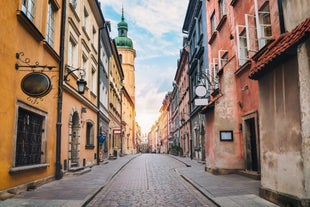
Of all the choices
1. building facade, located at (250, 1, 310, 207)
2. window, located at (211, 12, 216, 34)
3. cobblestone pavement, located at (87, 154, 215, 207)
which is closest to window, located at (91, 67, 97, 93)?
window, located at (211, 12, 216, 34)

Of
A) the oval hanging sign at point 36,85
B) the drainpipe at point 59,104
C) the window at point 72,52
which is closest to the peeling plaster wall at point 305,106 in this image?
the oval hanging sign at point 36,85

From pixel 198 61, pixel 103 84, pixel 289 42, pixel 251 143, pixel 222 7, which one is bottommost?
pixel 251 143

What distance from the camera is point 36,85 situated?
866cm

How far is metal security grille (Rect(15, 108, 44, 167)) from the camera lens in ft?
30.3

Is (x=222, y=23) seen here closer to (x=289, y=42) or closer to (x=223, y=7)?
(x=223, y=7)

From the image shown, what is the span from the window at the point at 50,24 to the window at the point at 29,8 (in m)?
1.68

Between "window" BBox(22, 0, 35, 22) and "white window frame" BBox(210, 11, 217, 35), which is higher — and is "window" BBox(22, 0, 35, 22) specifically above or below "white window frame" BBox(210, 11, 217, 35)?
below

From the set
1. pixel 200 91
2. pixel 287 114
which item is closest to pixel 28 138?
pixel 287 114

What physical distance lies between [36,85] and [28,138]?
7.12 feet

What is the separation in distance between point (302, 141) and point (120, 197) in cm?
515

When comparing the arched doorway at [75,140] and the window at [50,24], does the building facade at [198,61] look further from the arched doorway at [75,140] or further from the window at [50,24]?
the window at [50,24]

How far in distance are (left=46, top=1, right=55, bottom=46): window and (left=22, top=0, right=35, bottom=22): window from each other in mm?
1676

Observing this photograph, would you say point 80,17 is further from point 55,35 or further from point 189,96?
point 189,96

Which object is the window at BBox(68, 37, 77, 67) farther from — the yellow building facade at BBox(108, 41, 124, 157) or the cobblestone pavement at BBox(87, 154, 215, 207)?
the yellow building facade at BBox(108, 41, 124, 157)
